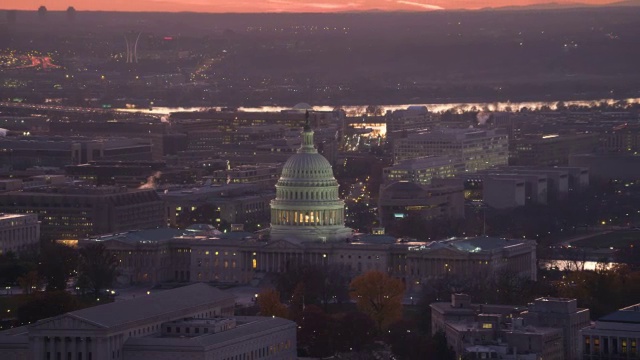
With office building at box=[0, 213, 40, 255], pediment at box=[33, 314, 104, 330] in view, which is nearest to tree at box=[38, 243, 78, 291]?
office building at box=[0, 213, 40, 255]

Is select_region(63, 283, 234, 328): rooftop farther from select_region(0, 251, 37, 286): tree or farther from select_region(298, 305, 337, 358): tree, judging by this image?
select_region(0, 251, 37, 286): tree

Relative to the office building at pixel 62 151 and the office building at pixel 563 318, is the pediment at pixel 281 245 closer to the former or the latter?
the office building at pixel 563 318

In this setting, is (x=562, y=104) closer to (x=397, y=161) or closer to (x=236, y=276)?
(x=397, y=161)

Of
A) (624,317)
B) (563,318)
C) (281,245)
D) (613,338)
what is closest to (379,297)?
(563,318)

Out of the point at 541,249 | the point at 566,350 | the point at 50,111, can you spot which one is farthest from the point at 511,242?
the point at 50,111

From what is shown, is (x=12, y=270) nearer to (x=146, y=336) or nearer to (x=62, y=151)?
(x=146, y=336)

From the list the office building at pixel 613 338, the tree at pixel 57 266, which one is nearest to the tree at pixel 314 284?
the tree at pixel 57 266
